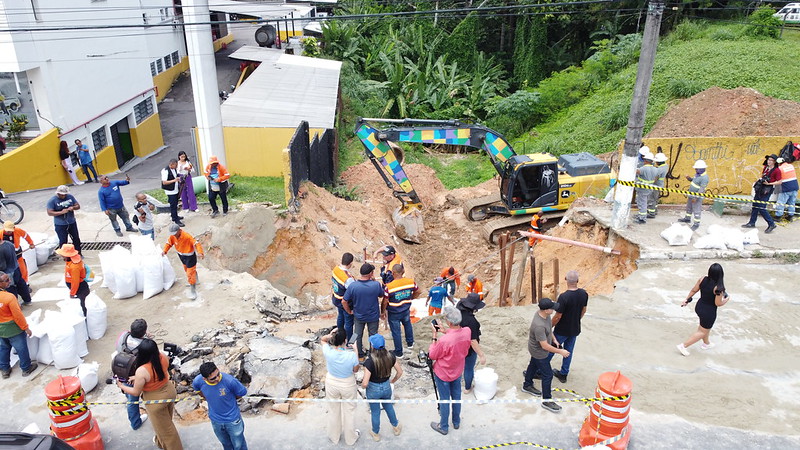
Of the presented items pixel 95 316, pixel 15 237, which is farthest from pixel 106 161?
pixel 95 316

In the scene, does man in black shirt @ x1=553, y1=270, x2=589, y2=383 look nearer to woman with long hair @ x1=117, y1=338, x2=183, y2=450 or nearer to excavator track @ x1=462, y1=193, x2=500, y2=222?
woman with long hair @ x1=117, y1=338, x2=183, y2=450

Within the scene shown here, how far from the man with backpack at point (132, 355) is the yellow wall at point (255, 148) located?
11.3 m

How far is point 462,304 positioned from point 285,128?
1222cm

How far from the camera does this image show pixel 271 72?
2509 cm

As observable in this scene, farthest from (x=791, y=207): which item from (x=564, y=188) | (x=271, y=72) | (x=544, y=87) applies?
(x=271, y=72)

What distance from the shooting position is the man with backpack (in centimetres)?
627

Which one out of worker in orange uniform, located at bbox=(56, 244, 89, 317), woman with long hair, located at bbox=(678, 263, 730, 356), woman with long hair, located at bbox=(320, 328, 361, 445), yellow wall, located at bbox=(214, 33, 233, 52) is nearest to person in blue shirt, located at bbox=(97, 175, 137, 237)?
worker in orange uniform, located at bbox=(56, 244, 89, 317)

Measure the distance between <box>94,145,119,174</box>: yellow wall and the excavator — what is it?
453 inches

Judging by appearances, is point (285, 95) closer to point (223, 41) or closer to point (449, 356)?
point (449, 356)

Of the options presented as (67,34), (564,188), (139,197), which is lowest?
(564,188)

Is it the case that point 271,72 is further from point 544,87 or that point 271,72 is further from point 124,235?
point 124,235

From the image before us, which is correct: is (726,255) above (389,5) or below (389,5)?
below

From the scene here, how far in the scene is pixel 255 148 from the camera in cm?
1789

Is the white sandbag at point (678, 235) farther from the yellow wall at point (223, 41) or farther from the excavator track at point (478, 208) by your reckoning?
the yellow wall at point (223, 41)
